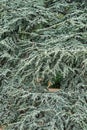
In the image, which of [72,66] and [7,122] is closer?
[7,122]

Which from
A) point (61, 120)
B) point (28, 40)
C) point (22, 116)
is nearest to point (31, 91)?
point (22, 116)

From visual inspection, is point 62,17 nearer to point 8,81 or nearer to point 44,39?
point 44,39

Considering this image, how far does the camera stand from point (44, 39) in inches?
121

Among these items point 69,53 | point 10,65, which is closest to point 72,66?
point 69,53

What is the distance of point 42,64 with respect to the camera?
9.04ft

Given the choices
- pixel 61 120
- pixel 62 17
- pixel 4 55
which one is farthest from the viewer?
pixel 62 17

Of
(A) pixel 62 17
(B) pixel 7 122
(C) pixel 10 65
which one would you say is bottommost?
(B) pixel 7 122

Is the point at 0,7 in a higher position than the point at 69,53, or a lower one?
higher

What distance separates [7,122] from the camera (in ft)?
8.45

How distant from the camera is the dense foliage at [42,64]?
2443mm

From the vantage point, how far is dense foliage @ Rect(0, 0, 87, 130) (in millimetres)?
2443

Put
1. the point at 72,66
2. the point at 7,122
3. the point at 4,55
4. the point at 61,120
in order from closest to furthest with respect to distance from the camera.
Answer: the point at 61,120 < the point at 7,122 < the point at 72,66 < the point at 4,55

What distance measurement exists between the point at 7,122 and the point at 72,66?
678mm

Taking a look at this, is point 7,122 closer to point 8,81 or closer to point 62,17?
point 8,81
